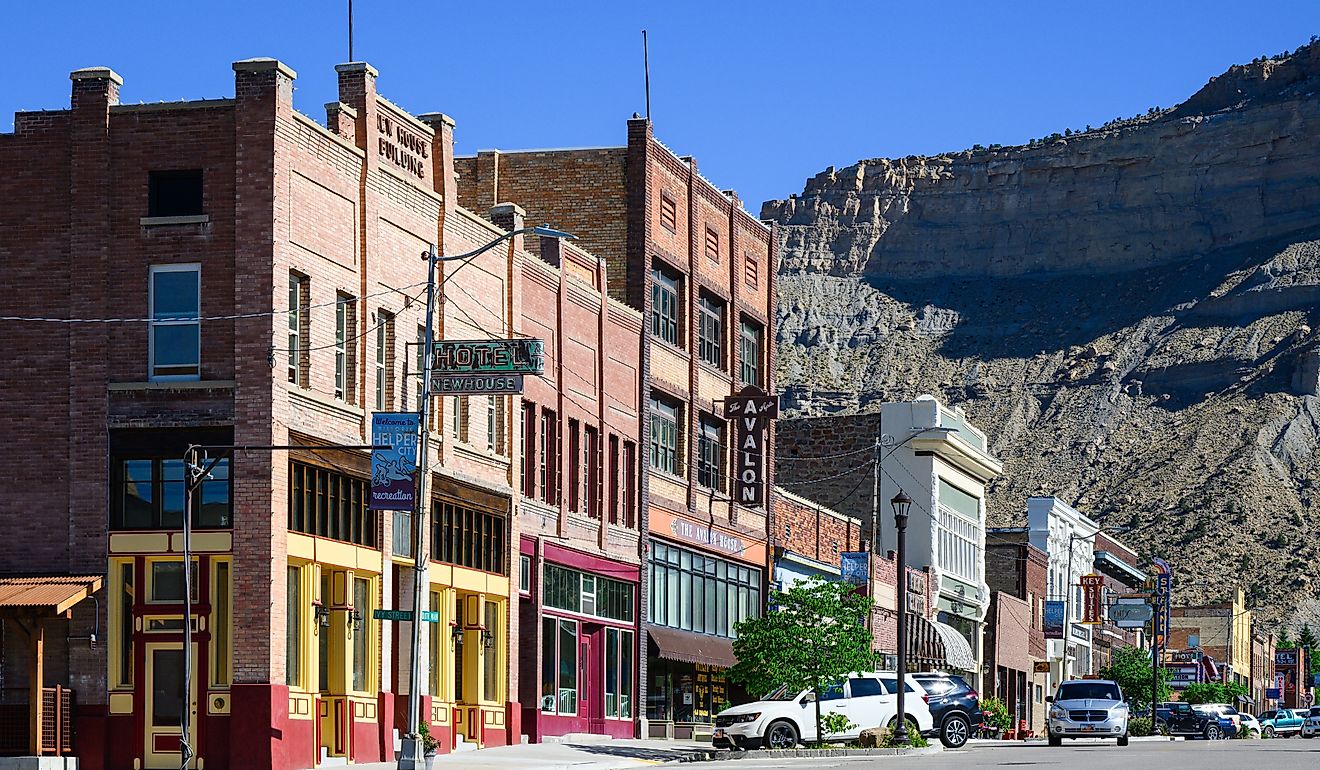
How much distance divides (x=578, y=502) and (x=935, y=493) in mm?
29350

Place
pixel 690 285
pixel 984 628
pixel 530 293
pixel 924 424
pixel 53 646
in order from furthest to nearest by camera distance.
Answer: pixel 984 628
pixel 924 424
pixel 690 285
pixel 530 293
pixel 53 646

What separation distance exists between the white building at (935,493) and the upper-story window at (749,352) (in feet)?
34.9

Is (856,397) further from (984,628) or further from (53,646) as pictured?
(53,646)

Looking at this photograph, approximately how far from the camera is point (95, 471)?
114 feet

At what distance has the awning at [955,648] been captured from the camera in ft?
247

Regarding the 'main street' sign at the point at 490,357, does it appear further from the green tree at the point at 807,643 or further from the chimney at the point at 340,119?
the green tree at the point at 807,643


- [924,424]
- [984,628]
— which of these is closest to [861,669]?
[924,424]

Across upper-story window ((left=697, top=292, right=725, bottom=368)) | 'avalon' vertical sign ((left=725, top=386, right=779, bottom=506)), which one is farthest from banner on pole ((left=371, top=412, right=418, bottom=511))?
'avalon' vertical sign ((left=725, top=386, right=779, bottom=506))

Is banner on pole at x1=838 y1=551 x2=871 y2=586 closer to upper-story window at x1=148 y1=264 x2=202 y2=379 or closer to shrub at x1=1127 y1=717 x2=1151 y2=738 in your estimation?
shrub at x1=1127 y1=717 x2=1151 y2=738

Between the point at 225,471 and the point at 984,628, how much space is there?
56530 mm

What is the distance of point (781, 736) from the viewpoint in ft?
151

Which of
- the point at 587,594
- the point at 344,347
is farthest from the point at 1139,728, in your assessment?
the point at 344,347

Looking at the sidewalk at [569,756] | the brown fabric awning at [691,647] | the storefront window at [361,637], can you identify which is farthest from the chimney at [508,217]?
the brown fabric awning at [691,647]

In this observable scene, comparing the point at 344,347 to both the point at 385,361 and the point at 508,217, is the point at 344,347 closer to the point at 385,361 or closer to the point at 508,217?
the point at 385,361
